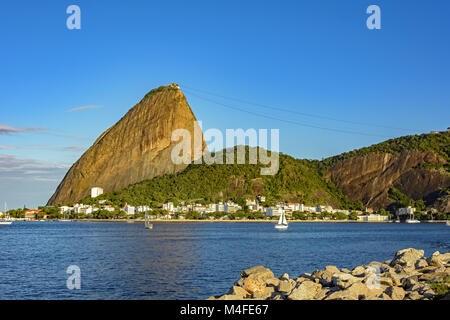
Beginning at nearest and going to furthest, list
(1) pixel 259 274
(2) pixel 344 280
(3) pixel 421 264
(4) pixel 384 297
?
(4) pixel 384 297 → (2) pixel 344 280 → (1) pixel 259 274 → (3) pixel 421 264

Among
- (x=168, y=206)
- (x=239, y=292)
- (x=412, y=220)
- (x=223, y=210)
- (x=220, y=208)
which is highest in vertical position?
(x=239, y=292)

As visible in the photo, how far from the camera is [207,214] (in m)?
187

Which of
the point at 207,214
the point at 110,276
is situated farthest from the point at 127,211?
the point at 110,276

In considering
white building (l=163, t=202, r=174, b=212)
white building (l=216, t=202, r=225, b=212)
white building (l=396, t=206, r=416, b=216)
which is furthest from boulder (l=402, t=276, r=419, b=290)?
white building (l=396, t=206, r=416, b=216)

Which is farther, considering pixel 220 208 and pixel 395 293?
pixel 220 208

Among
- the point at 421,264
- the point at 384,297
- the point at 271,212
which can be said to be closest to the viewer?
the point at 384,297

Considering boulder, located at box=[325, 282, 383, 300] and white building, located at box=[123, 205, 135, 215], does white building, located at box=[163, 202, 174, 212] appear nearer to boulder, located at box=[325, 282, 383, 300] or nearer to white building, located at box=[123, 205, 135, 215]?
white building, located at box=[123, 205, 135, 215]

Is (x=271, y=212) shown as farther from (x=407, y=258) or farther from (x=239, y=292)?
(x=239, y=292)

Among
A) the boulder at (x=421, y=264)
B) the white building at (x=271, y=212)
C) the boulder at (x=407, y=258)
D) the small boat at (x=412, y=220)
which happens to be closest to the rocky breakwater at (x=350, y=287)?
the boulder at (x=421, y=264)

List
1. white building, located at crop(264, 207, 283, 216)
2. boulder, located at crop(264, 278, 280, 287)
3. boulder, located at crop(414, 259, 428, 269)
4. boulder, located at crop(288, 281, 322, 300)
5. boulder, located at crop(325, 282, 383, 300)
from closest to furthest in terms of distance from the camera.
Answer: boulder, located at crop(325, 282, 383, 300), boulder, located at crop(288, 281, 322, 300), boulder, located at crop(264, 278, 280, 287), boulder, located at crop(414, 259, 428, 269), white building, located at crop(264, 207, 283, 216)

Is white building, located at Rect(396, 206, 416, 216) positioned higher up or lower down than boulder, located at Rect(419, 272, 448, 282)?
lower down

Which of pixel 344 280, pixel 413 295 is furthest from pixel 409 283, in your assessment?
pixel 344 280
